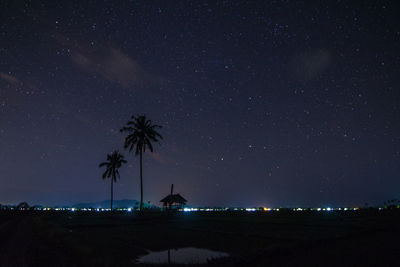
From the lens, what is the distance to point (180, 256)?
14711 mm

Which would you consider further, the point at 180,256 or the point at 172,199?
the point at 172,199

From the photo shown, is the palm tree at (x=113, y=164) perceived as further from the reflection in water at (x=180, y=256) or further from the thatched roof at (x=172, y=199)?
the reflection in water at (x=180, y=256)

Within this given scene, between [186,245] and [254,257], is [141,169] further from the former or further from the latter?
[254,257]

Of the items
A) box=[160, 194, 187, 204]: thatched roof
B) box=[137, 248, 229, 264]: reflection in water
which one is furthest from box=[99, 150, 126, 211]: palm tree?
box=[137, 248, 229, 264]: reflection in water

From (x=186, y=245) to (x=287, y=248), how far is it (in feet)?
23.4

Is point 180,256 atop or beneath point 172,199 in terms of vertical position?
beneath

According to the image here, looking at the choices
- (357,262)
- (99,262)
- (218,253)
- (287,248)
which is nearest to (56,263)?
(99,262)

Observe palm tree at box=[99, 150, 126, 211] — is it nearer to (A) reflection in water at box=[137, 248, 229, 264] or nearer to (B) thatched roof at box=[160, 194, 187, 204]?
(B) thatched roof at box=[160, 194, 187, 204]

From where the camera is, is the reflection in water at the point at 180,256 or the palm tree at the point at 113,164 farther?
the palm tree at the point at 113,164

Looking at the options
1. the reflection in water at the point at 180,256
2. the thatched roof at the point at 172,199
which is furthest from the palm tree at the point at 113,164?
the reflection in water at the point at 180,256

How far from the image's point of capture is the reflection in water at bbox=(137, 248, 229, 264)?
13.4 meters

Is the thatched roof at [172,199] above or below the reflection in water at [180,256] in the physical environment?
above

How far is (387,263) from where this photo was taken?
10.2m

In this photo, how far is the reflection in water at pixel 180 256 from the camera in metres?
13.4
